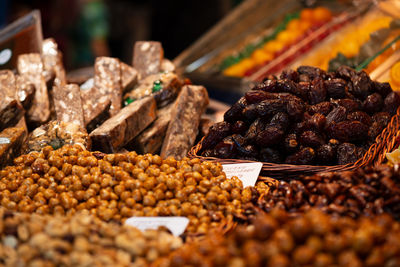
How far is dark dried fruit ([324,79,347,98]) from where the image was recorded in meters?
2.55

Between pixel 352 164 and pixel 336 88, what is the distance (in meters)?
0.62

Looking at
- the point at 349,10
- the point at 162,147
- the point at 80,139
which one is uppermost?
the point at 349,10

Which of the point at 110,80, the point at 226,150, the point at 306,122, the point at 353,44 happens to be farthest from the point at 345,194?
the point at 353,44

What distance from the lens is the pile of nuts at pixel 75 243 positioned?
1326mm

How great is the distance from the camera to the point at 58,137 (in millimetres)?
2477

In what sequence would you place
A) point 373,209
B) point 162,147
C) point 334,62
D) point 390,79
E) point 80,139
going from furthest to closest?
1. point 334,62
2. point 390,79
3. point 162,147
4. point 80,139
5. point 373,209

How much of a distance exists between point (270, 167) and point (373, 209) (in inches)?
25.0

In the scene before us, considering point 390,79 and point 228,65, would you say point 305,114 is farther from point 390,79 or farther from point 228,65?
point 228,65

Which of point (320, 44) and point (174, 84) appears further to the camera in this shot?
point (320, 44)

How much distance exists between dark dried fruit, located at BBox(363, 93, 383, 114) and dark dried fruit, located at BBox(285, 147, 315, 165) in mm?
574

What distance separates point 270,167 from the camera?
85.4 inches

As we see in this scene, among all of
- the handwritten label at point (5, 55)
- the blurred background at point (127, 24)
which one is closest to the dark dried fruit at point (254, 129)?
the handwritten label at point (5, 55)

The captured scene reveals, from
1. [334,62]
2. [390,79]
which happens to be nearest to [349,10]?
[334,62]

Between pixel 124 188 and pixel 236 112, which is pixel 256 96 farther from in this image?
pixel 124 188
